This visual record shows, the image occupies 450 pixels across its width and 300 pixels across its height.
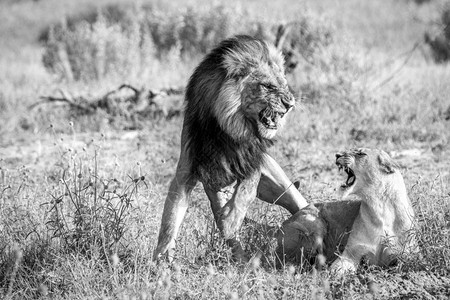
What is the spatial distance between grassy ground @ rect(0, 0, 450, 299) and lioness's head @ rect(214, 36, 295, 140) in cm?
64

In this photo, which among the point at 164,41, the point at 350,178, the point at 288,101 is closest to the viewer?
the point at 288,101

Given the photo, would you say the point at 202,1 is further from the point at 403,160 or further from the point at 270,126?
the point at 270,126

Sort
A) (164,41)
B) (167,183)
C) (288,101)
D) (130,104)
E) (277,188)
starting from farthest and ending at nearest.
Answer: (164,41) → (130,104) → (167,183) → (277,188) → (288,101)

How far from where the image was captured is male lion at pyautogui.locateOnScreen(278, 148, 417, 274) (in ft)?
14.0

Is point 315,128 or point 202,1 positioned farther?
point 202,1

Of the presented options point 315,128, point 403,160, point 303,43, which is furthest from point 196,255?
point 303,43

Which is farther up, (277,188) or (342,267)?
(277,188)

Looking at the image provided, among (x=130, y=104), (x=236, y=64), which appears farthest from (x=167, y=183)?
(x=130, y=104)

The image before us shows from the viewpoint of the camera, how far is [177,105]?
941 centimetres

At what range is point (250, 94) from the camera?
4328 millimetres

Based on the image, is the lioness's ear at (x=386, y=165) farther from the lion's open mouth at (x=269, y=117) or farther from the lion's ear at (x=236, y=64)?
the lion's ear at (x=236, y=64)

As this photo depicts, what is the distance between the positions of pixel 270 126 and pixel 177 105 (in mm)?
5173

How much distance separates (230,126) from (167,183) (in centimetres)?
226

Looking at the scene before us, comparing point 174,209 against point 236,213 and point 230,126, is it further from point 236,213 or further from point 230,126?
point 230,126
